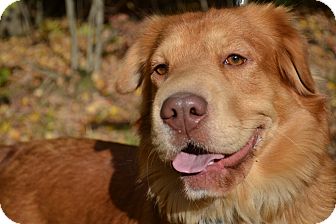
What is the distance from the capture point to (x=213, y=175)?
3.81 m

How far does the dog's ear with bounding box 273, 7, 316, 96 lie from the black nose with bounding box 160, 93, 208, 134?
971 mm

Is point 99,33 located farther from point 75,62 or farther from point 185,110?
point 185,110

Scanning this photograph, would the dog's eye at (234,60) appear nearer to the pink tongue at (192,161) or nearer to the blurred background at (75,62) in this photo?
the pink tongue at (192,161)

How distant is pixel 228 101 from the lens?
12.3 ft

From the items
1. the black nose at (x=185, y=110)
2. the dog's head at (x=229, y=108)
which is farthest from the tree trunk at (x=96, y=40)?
the black nose at (x=185, y=110)

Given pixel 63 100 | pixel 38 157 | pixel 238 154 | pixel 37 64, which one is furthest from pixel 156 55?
pixel 37 64

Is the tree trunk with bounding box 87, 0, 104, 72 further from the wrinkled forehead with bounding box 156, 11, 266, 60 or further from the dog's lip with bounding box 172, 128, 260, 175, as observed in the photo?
the dog's lip with bounding box 172, 128, 260, 175

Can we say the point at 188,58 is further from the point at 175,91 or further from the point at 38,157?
the point at 38,157

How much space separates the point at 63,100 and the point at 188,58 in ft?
19.7

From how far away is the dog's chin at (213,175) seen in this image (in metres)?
3.81

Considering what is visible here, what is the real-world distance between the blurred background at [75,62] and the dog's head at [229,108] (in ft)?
8.65

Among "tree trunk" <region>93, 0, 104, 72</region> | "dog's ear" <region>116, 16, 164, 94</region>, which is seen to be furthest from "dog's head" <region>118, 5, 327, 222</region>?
"tree trunk" <region>93, 0, 104, 72</region>

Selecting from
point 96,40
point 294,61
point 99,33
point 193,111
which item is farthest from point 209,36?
point 96,40

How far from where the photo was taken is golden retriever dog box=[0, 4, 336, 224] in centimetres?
374
